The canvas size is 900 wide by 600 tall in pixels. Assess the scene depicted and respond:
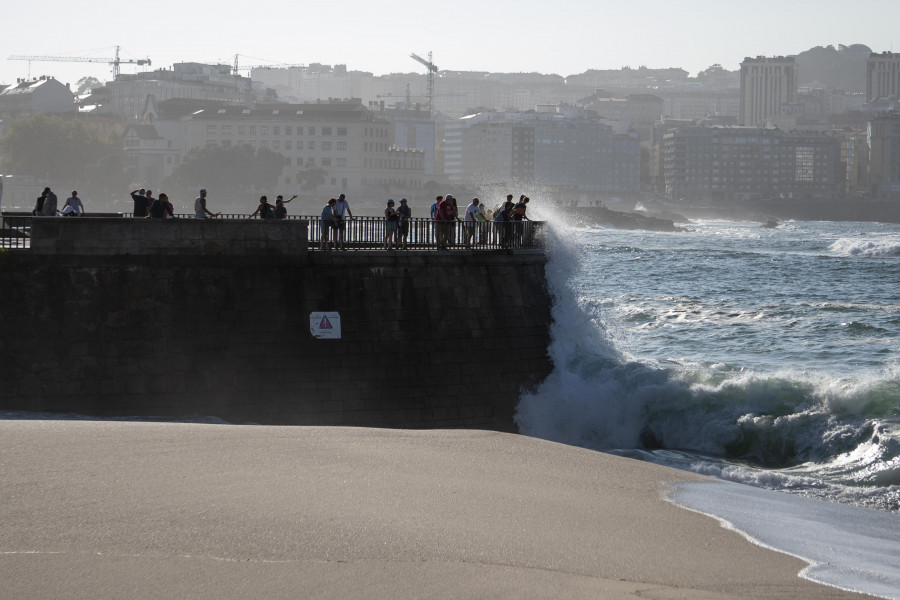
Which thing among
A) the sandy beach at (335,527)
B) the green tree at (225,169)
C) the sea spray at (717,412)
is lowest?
the sea spray at (717,412)

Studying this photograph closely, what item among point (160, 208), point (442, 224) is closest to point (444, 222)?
→ point (442, 224)

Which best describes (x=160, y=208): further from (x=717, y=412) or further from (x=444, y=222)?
(x=717, y=412)

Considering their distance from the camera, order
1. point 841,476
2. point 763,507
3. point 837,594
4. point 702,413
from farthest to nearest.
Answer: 1. point 702,413
2. point 841,476
3. point 763,507
4. point 837,594

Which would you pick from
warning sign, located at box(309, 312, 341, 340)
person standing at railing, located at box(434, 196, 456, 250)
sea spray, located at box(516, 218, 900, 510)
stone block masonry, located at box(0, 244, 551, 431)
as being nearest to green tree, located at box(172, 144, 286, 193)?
sea spray, located at box(516, 218, 900, 510)

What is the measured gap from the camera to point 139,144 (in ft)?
526

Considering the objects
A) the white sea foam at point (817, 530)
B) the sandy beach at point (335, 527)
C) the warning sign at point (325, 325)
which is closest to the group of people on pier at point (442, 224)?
the warning sign at point (325, 325)

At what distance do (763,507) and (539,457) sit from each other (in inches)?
105

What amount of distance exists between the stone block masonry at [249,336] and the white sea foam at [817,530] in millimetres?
6769

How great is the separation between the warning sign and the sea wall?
0.27 feet

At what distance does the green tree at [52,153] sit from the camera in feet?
433

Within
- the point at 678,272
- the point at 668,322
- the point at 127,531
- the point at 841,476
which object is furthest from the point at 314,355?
the point at 678,272

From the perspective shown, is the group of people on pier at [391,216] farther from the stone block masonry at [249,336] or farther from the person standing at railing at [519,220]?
the stone block masonry at [249,336]

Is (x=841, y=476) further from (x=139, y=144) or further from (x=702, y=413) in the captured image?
(x=139, y=144)

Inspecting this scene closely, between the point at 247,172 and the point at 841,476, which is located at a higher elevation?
the point at 247,172
